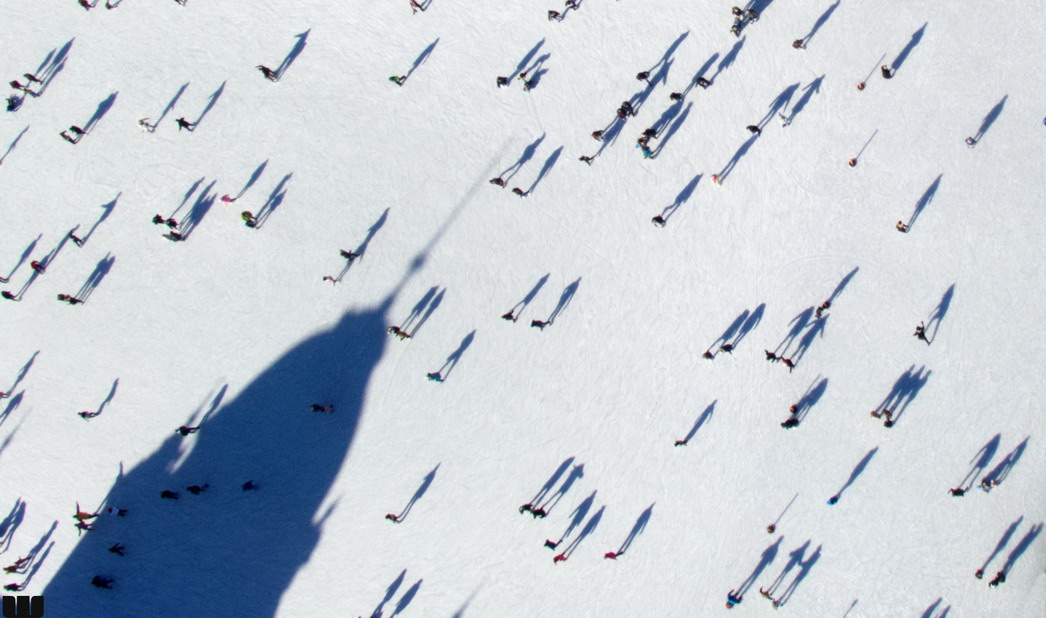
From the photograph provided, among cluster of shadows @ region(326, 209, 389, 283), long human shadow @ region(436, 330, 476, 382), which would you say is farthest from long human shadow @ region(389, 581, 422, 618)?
cluster of shadows @ region(326, 209, 389, 283)

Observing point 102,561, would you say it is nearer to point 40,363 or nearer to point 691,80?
point 40,363

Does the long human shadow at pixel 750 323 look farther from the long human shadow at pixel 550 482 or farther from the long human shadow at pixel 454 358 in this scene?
the long human shadow at pixel 454 358

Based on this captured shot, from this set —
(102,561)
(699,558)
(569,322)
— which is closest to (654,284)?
(569,322)

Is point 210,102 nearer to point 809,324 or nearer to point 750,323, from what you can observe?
point 750,323

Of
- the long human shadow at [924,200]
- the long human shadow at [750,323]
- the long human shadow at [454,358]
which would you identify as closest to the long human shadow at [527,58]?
the long human shadow at [454,358]

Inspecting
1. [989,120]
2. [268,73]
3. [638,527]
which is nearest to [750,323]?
[638,527]
